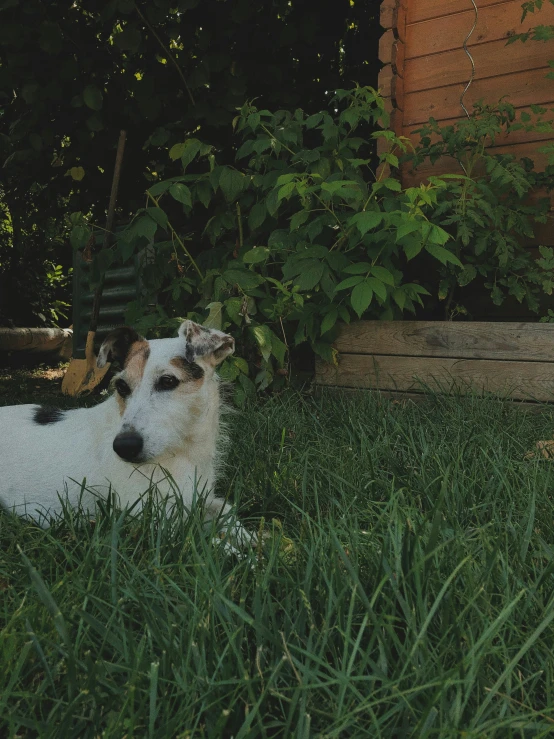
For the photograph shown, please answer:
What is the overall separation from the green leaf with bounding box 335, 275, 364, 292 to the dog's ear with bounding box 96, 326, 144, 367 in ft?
4.74

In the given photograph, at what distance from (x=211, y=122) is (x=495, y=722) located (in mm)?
5217

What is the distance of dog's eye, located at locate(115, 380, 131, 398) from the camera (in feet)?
6.88

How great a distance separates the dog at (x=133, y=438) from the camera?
6.57ft

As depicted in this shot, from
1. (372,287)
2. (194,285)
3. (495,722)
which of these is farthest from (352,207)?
(495,722)

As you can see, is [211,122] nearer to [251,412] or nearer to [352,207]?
[352,207]

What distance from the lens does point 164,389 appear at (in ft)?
6.84

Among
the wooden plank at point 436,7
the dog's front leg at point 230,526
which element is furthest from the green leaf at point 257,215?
the dog's front leg at point 230,526

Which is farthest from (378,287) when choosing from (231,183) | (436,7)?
(436,7)

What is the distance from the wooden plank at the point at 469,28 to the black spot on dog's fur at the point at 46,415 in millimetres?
3775

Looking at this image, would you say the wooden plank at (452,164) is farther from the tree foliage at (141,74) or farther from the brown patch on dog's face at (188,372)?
the brown patch on dog's face at (188,372)

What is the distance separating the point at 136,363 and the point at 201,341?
244mm

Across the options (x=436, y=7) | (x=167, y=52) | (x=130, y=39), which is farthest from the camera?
(x=167, y=52)

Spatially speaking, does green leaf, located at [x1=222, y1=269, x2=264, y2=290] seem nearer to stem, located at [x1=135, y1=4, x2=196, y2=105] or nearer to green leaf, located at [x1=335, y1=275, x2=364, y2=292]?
green leaf, located at [x1=335, y1=275, x2=364, y2=292]

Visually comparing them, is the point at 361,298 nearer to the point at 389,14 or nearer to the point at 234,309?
the point at 234,309
